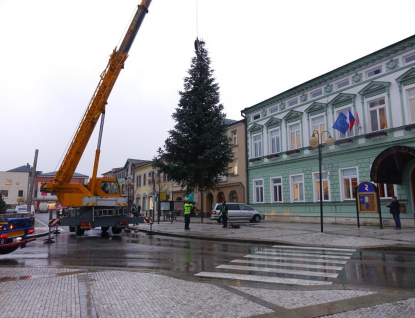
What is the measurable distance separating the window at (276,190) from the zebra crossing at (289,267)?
1586cm

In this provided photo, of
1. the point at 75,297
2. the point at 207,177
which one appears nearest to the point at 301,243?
the point at 75,297

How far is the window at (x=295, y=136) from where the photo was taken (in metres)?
26.0

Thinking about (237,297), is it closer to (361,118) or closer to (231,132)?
(361,118)

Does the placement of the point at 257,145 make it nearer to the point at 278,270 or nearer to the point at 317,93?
the point at 317,93

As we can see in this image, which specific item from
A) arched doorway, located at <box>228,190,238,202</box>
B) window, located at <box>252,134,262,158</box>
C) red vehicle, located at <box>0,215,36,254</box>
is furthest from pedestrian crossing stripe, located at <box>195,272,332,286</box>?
arched doorway, located at <box>228,190,238,202</box>

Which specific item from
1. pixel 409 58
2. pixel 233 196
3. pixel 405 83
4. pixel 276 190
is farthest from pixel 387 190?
pixel 233 196

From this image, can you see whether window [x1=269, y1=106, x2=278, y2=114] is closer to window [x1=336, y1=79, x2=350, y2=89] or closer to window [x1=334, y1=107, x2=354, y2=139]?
window [x1=336, y1=79, x2=350, y2=89]

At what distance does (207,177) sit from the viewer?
25.9 metres

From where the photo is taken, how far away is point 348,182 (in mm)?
22000

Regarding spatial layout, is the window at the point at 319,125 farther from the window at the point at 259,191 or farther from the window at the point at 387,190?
the window at the point at 259,191

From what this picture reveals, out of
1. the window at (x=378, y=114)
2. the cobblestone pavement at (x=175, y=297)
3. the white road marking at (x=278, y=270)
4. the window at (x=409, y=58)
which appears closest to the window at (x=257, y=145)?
the window at (x=378, y=114)

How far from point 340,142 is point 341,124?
146 cm

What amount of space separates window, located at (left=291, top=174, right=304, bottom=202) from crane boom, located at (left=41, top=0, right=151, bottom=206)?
15.1 m

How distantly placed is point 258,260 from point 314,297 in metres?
4.17
